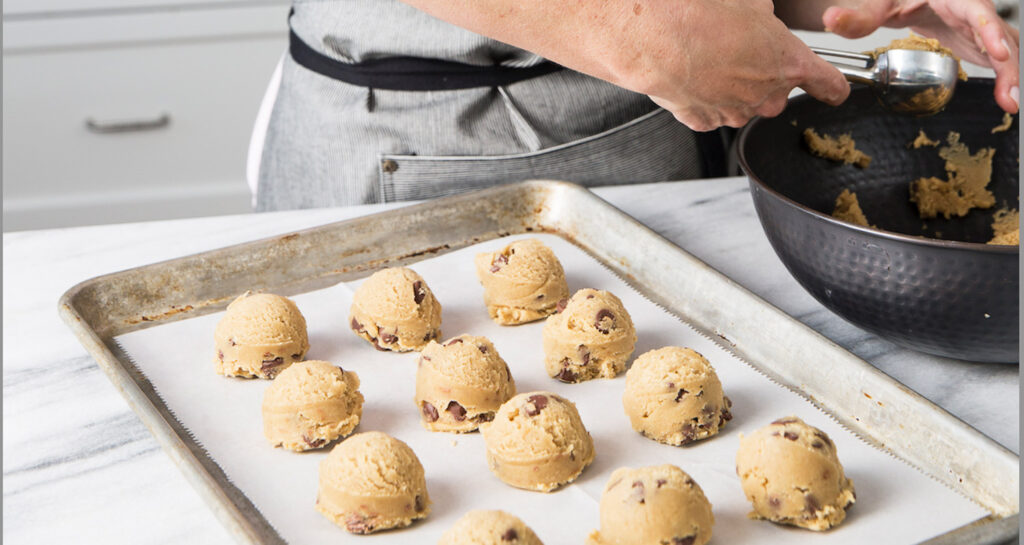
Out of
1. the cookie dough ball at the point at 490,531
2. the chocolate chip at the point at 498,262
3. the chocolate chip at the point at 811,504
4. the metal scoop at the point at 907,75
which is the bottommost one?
the chocolate chip at the point at 811,504

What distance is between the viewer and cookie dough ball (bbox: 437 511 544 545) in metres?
0.64

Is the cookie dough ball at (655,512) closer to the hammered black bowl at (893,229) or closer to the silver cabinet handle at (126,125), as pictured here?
the hammered black bowl at (893,229)

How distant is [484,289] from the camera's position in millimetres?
1016

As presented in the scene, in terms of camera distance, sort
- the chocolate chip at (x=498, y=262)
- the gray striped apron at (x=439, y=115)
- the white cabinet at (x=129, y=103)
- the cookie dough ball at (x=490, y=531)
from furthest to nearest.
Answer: the white cabinet at (x=129, y=103)
the gray striped apron at (x=439, y=115)
the chocolate chip at (x=498, y=262)
the cookie dough ball at (x=490, y=531)

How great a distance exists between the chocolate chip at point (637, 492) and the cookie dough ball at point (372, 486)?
155 millimetres

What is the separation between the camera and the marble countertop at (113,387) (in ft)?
2.37

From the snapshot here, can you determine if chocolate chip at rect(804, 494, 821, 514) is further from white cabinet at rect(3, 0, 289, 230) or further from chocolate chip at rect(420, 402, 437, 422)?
white cabinet at rect(3, 0, 289, 230)

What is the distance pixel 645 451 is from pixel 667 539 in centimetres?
13

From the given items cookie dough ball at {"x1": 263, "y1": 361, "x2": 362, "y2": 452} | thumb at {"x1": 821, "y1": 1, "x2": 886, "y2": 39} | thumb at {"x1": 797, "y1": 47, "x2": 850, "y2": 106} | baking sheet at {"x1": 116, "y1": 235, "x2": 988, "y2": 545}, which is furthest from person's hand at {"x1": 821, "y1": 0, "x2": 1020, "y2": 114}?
cookie dough ball at {"x1": 263, "y1": 361, "x2": 362, "y2": 452}

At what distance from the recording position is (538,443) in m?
0.74

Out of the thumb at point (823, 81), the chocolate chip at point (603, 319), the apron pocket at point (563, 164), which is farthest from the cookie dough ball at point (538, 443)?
the apron pocket at point (563, 164)

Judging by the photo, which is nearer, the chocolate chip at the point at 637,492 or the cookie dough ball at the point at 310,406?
the chocolate chip at the point at 637,492

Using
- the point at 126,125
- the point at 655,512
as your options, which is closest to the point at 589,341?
the point at 655,512

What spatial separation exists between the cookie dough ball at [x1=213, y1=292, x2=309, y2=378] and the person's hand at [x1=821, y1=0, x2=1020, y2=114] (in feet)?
1.95
